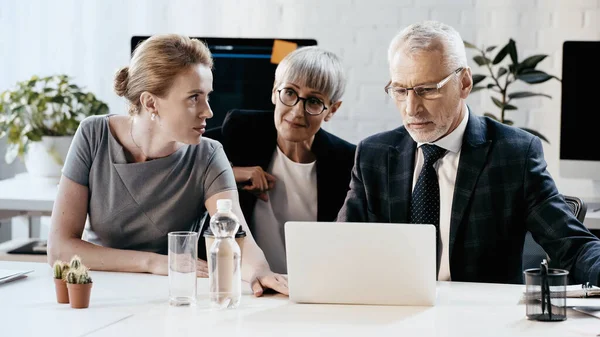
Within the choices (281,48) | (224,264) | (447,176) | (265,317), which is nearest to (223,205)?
(224,264)

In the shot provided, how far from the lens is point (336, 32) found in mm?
3904

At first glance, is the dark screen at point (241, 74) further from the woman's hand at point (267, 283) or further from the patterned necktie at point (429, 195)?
the woman's hand at point (267, 283)

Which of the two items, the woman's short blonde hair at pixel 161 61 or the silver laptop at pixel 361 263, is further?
the woman's short blonde hair at pixel 161 61

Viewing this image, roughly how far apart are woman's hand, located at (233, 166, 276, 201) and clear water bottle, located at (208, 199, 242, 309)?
0.80m

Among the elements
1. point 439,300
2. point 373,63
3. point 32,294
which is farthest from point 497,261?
point 373,63

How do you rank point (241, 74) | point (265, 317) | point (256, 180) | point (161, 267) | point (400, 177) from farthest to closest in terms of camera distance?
point (241, 74) → point (256, 180) → point (400, 177) → point (161, 267) → point (265, 317)

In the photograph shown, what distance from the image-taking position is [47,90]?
11.3 ft

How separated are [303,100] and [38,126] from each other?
4.46 ft

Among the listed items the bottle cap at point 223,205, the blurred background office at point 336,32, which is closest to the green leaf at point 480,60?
the blurred background office at point 336,32

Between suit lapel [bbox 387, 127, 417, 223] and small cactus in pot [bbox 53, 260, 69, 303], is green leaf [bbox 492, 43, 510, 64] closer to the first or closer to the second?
suit lapel [bbox 387, 127, 417, 223]

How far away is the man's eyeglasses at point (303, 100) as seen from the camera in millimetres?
2531

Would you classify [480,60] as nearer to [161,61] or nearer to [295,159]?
[295,159]

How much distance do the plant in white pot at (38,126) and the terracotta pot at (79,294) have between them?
179 cm

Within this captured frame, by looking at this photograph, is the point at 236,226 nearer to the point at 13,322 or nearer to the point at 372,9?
the point at 13,322
